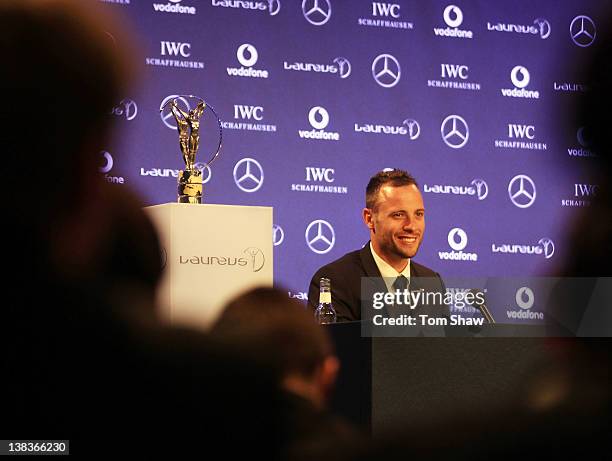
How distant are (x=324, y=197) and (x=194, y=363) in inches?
239

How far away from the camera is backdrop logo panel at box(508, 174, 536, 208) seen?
6.74 metres

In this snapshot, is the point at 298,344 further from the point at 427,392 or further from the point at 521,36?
the point at 521,36

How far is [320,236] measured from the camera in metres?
6.28

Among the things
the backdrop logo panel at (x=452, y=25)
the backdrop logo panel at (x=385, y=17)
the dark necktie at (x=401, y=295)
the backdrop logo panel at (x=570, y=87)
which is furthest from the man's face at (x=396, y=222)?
the backdrop logo panel at (x=570, y=87)

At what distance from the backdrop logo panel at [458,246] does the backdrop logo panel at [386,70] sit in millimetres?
1053

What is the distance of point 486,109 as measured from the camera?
22.1ft

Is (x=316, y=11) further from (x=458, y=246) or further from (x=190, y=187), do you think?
(x=190, y=187)

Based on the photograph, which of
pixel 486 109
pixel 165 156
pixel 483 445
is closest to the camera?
pixel 483 445

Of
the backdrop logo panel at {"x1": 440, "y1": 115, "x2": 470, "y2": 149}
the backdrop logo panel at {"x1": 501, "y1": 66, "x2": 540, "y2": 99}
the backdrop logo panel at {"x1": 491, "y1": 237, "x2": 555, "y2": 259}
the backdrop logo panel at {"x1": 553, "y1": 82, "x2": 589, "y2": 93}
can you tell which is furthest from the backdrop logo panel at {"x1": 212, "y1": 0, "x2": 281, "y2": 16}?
the backdrop logo panel at {"x1": 553, "y1": 82, "x2": 589, "y2": 93}

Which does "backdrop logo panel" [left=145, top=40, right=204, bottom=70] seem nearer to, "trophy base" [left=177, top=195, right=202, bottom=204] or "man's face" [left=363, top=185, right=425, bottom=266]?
"man's face" [left=363, top=185, right=425, bottom=266]

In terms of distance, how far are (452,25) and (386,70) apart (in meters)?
0.59

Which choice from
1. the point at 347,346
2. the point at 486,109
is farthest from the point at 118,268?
the point at 486,109

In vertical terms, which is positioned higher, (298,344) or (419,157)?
(419,157)

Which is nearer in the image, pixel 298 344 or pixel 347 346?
pixel 298 344
